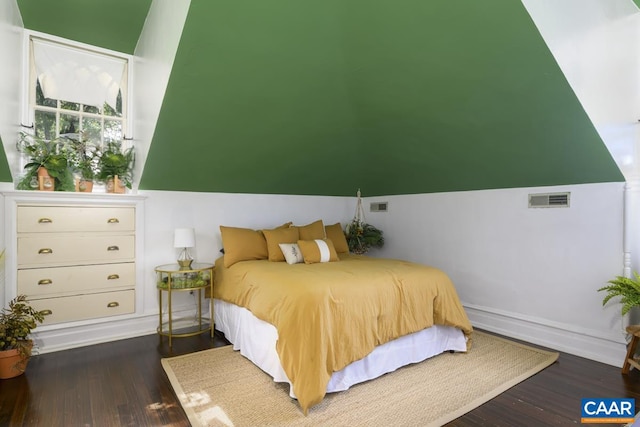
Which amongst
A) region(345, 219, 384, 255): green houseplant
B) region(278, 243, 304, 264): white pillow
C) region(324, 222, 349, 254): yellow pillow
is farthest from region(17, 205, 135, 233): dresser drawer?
region(345, 219, 384, 255): green houseplant

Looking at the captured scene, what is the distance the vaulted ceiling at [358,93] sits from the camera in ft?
7.84

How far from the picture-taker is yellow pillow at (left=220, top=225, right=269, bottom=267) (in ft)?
11.1

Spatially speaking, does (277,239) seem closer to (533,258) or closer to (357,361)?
(357,361)

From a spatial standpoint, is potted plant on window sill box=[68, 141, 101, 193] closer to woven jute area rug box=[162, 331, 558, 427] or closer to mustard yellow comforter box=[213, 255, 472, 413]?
mustard yellow comforter box=[213, 255, 472, 413]

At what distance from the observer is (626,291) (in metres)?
2.52

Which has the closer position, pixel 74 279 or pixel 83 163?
pixel 74 279

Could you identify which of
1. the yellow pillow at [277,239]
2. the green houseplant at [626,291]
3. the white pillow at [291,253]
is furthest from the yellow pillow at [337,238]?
the green houseplant at [626,291]

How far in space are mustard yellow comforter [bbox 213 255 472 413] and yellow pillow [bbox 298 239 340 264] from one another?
0.73ft

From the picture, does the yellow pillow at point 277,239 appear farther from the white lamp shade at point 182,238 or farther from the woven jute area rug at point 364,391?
the woven jute area rug at point 364,391

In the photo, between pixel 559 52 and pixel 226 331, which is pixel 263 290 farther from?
pixel 559 52

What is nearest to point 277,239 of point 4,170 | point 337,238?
point 337,238

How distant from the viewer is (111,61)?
11.2 feet

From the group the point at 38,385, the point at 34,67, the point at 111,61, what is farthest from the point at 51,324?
the point at 111,61

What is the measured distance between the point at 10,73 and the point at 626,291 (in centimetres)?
496
